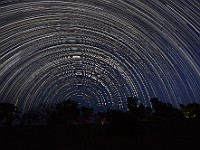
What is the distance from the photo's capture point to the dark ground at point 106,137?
18.7 m

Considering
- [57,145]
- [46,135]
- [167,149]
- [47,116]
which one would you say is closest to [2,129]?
[46,135]

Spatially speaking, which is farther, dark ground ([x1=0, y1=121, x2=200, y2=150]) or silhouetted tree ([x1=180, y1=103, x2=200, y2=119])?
silhouetted tree ([x1=180, y1=103, x2=200, y2=119])

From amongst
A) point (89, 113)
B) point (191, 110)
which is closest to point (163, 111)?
point (191, 110)

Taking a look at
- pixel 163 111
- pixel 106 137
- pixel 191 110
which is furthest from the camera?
pixel 191 110

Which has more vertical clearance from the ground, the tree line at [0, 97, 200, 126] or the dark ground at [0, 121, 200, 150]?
the tree line at [0, 97, 200, 126]

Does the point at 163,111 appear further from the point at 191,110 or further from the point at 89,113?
the point at 89,113

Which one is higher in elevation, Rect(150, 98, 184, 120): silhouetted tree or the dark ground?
Rect(150, 98, 184, 120): silhouetted tree

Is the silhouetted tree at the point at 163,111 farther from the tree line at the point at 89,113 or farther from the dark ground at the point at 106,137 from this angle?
the dark ground at the point at 106,137

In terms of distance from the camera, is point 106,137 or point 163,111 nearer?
point 106,137

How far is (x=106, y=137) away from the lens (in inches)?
834

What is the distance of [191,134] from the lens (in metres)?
20.7

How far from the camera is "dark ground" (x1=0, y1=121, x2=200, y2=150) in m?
18.7

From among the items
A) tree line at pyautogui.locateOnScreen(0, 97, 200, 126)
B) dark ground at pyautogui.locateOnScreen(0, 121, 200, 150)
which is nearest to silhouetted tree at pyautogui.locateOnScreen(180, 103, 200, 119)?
tree line at pyautogui.locateOnScreen(0, 97, 200, 126)

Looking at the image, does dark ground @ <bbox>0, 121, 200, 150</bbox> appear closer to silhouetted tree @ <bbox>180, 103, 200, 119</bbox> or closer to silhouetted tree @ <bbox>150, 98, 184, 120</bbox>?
silhouetted tree @ <bbox>150, 98, 184, 120</bbox>
